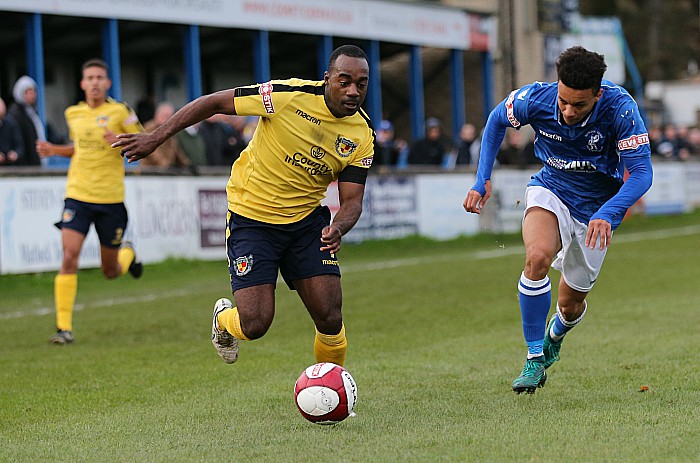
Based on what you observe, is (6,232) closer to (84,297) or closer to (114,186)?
(84,297)

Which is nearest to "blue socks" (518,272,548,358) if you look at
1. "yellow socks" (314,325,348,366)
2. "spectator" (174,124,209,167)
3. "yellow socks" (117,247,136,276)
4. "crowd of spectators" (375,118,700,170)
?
"yellow socks" (314,325,348,366)

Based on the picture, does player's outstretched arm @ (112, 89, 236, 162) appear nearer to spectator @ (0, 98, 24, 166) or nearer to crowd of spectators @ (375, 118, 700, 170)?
spectator @ (0, 98, 24, 166)

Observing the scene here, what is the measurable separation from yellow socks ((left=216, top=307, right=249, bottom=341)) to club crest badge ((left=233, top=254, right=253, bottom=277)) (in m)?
0.25

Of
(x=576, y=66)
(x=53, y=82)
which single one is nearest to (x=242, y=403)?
(x=576, y=66)

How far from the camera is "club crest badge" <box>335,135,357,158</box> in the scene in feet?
21.2

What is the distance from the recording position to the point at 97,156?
1059 cm

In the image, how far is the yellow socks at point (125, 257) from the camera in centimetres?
1183

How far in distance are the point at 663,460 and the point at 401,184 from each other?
1683 cm

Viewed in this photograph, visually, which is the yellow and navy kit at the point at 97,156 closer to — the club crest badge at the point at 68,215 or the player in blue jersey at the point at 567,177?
the club crest badge at the point at 68,215

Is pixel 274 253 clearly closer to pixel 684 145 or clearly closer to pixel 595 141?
pixel 595 141

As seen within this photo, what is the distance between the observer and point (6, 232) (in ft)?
48.7

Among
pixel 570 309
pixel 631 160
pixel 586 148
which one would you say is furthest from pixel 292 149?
pixel 570 309

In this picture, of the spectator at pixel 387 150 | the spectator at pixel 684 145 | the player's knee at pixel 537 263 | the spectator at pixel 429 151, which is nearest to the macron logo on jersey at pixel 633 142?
the player's knee at pixel 537 263

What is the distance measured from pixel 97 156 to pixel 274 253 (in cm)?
445
